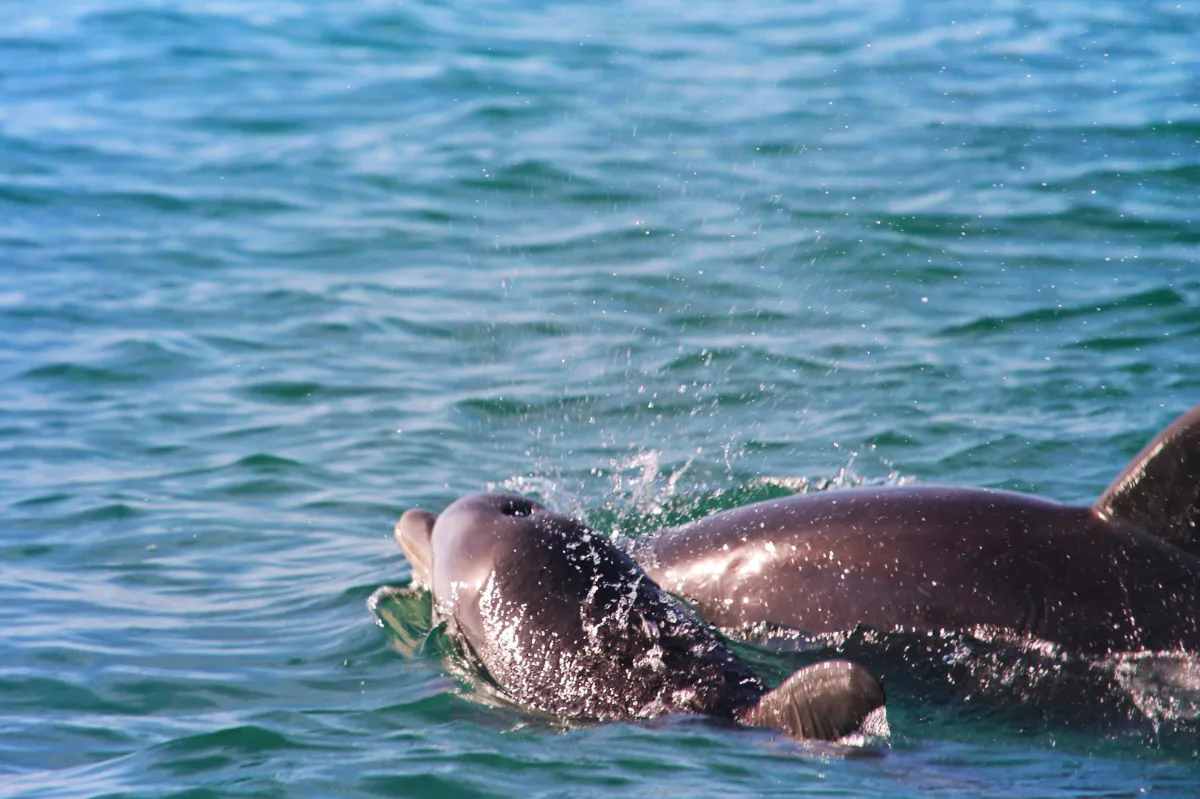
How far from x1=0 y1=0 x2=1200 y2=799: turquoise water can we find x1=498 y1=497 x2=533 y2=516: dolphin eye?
0.82 metres

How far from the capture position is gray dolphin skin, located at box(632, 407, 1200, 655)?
6.71m

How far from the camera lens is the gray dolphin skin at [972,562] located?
6.71 meters

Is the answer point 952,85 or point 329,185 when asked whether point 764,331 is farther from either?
point 952,85

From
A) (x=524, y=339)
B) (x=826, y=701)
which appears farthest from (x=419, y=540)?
(x=524, y=339)

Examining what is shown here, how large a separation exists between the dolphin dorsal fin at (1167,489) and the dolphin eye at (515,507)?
8.90ft

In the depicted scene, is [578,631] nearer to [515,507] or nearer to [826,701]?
[515,507]

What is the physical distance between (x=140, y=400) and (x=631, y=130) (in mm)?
9208

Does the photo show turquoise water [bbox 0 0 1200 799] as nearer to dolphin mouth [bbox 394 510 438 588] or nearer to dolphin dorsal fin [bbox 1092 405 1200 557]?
dolphin mouth [bbox 394 510 438 588]

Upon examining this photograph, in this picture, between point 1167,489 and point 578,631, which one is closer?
point 1167,489

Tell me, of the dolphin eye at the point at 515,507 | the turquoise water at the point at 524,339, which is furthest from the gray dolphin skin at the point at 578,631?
the turquoise water at the point at 524,339

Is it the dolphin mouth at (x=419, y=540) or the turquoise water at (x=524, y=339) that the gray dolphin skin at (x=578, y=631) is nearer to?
the turquoise water at (x=524, y=339)

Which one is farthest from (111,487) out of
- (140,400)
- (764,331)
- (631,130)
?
(631,130)

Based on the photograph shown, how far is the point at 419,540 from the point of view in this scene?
8.20 m

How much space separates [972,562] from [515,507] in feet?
7.21
